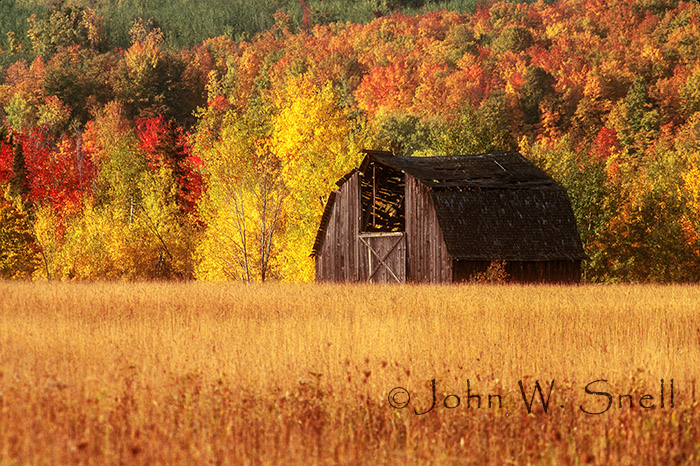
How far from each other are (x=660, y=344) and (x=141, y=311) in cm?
1000

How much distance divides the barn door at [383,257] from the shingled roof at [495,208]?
2.38 meters

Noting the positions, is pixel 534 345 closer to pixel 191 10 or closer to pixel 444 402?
pixel 444 402

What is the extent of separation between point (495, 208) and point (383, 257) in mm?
4629

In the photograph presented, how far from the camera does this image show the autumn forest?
42438 mm

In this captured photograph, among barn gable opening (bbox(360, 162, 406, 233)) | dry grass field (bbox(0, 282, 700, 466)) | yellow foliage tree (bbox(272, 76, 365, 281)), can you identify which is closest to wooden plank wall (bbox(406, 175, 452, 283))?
barn gable opening (bbox(360, 162, 406, 233))

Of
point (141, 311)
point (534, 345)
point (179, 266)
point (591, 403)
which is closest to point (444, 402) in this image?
point (591, 403)

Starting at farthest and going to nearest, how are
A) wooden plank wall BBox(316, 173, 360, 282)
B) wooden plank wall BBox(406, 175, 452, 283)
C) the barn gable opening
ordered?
wooden plank wall BBox(316, 173, 360, 282), the barn gable opening, wooden plank wall BBox(406, 175, 452, 283)

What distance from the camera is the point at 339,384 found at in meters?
11.4

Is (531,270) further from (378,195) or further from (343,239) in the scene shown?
(343,239)

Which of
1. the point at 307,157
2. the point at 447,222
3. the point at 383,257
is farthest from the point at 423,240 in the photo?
the point at 307,157

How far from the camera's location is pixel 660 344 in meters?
15.1

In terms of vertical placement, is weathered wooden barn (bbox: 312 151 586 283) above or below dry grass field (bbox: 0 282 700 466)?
above

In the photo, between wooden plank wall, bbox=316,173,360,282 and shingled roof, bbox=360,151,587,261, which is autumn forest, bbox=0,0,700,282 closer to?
wooden plank wall, bbox=316,173,360,282

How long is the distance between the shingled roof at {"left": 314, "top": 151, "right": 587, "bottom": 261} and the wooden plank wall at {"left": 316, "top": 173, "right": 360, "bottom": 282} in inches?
50.8
